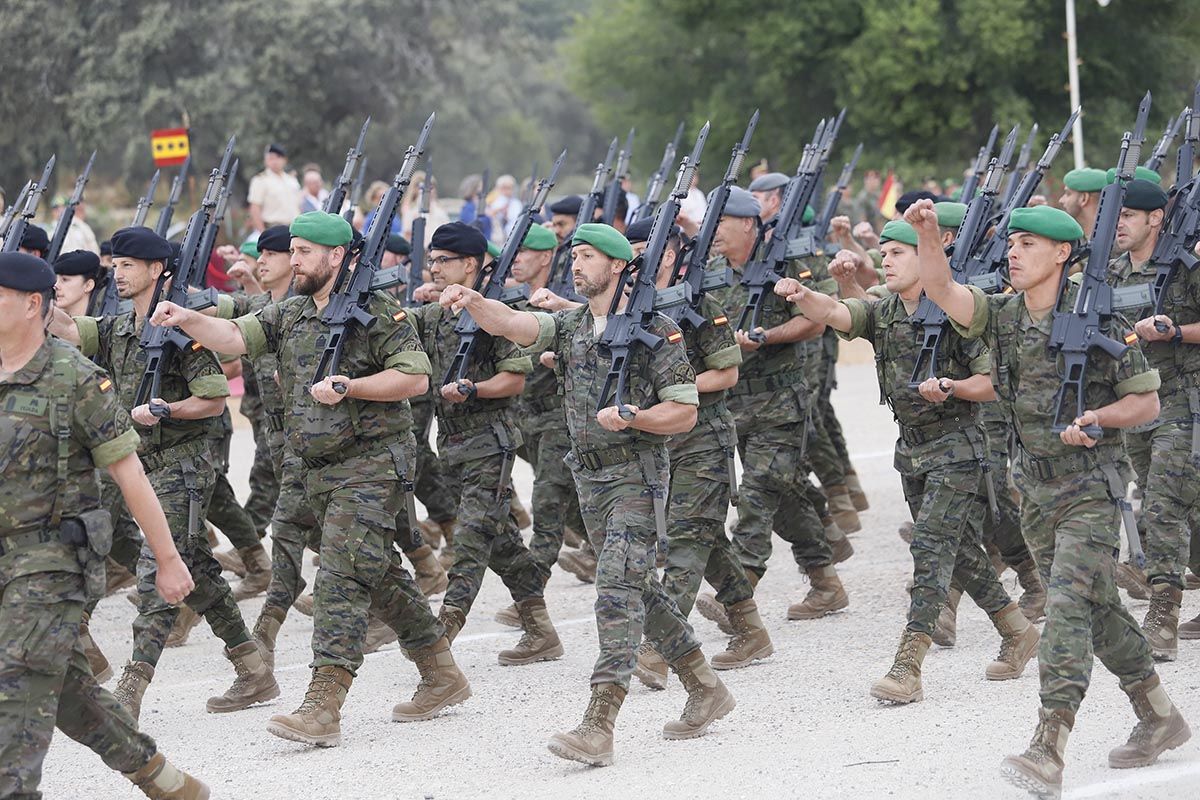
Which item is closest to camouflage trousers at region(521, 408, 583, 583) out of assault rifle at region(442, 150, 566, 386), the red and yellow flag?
assault rifle at region(442, 150, 566, 386)

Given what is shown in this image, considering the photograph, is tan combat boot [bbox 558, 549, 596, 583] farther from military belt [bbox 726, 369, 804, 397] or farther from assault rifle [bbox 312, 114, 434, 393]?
assault rifle [bbox 312, 114, 434, 393]

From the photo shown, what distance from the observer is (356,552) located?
7305 mm

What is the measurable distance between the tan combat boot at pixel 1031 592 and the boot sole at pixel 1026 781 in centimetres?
301

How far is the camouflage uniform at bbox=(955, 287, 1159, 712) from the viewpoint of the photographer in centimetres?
622

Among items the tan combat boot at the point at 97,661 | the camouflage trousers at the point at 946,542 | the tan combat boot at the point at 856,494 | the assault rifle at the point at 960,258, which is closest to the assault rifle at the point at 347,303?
the tan combat boot at the point at 97,661

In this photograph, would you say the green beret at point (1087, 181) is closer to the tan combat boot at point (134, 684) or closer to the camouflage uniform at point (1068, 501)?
the camouflage uniform at point (1068, 501)

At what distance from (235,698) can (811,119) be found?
3104 cm

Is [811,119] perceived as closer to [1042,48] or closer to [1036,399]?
[1042,48]

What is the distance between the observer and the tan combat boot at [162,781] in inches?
239

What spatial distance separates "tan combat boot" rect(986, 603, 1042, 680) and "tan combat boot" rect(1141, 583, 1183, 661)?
54cm

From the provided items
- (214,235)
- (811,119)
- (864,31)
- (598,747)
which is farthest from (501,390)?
(811,119)

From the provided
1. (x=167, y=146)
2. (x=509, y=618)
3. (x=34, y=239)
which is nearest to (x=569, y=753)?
(x=509, y=618)

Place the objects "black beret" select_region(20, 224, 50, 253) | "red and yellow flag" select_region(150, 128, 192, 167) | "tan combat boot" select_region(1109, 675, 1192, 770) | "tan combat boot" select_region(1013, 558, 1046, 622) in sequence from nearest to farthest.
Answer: "tan combat boot" select_region(1109, 675, 1192, 770), "tan combat boot" select_region(1013, 558, 1046, 622), "black beret" select_region(20, 224, 50, 253), "red and yellow flag" select_region(150, 128, 192, 167)

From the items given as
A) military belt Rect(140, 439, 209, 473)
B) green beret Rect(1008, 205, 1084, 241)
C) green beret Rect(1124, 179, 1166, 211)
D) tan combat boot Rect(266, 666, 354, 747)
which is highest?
green beret Rect(1124, 179, 1166, 211)
